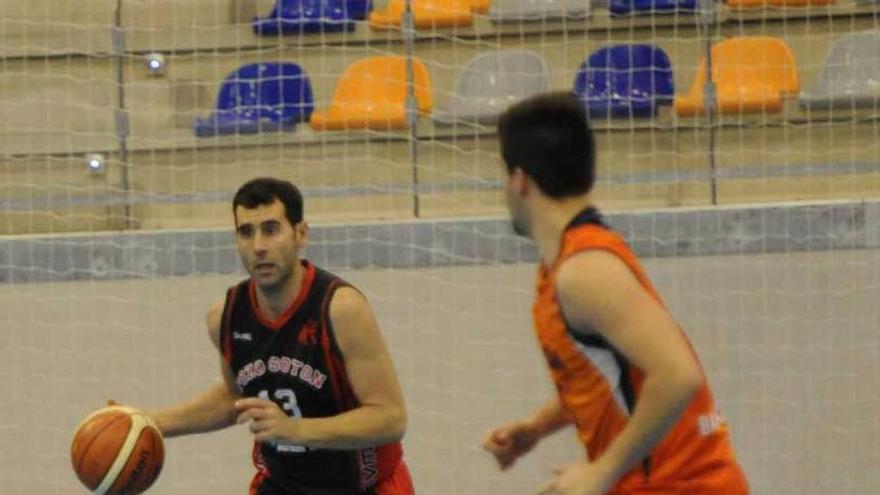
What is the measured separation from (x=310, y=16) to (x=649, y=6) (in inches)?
64.8

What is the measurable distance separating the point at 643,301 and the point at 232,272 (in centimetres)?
409

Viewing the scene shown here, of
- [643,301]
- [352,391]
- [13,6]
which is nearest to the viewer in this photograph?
[643,301]

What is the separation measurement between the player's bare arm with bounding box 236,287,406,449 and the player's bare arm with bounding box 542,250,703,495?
1587mm

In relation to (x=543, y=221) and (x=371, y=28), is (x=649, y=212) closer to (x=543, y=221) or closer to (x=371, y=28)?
(x=371, y=28)

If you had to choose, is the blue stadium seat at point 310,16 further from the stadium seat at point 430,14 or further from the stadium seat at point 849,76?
the stadium seat at point 849,76

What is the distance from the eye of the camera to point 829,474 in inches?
255

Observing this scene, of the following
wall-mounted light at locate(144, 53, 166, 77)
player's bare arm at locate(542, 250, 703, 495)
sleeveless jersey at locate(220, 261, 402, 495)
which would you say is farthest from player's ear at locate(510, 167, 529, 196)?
wall-mounted light at locate(144, 53, 166, 77)

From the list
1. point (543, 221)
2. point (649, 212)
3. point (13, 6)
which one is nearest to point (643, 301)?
point (543, 221)

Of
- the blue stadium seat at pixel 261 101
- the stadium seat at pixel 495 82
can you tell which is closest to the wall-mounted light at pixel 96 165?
the blue stadium seat at pixel 261 101

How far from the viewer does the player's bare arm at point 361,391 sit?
4500 mm

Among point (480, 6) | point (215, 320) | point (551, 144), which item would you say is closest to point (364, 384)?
point (215, 320)

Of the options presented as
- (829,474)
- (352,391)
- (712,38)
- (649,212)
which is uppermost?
(712,38)

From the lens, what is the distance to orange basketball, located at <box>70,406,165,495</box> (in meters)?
4.65

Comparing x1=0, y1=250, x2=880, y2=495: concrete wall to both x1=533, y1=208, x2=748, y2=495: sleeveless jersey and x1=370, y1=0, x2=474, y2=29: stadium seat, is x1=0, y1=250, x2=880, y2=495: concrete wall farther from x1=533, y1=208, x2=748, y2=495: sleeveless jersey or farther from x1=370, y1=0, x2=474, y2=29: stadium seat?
x1=533, y1=208, x2=748, y2=495: sleeveless jersey
